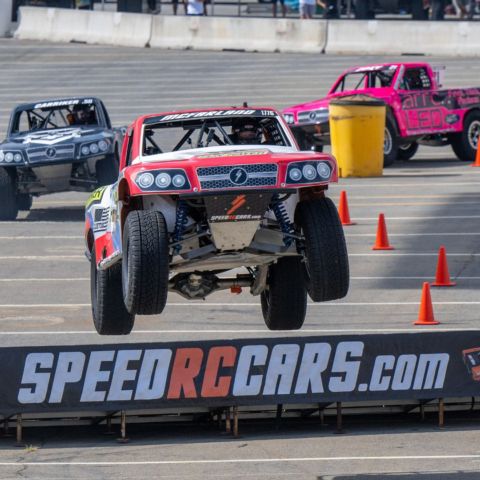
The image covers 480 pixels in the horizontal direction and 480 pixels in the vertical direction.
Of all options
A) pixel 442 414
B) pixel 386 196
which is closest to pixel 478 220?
pixel 386 196

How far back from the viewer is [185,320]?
2038cm

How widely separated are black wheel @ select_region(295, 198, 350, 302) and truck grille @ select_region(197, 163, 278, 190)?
54cm

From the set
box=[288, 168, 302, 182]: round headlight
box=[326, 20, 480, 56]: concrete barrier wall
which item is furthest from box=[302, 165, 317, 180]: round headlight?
box=[326, 20, 480, 56]: concrete barrier wall

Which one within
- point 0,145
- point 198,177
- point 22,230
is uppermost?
point 198,177

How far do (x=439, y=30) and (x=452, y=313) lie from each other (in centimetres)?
2199

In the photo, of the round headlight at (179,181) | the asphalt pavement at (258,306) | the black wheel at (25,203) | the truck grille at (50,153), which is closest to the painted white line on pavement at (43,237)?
the asphalt pavement at (258,306)

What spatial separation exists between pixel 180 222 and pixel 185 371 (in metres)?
5.30

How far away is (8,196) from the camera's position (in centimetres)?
2541

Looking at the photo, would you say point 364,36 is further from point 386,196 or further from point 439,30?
point 386,196

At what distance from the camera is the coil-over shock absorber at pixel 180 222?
431 inches

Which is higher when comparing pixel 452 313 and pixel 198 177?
pixel 198 177

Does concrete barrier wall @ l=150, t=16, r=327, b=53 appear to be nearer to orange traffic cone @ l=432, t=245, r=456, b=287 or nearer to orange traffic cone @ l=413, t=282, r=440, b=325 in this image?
orange traffic cone @ l=432, t=245, r=456, b=287

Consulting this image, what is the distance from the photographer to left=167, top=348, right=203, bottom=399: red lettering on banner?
15914mm

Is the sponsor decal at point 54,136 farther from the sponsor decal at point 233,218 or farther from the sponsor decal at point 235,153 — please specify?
the sponsor decal at point 233,218
